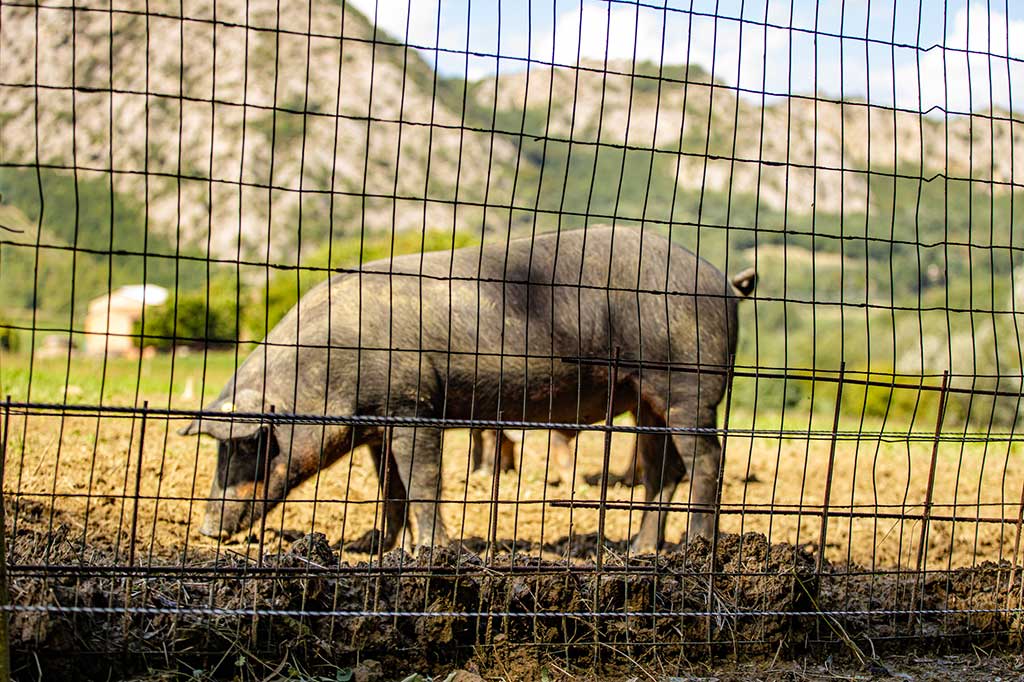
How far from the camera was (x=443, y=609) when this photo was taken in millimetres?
4363

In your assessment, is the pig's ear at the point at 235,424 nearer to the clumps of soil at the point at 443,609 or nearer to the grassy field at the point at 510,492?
the grassy field at the point at 510,492

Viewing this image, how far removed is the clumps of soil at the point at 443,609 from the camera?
13.0 ft

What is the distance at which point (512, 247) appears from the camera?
7.04m

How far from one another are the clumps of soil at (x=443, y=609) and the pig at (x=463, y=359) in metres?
A: 1.54

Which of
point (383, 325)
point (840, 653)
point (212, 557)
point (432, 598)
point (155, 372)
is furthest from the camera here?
point (155, 372)

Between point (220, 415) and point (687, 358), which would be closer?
point (220, 415)

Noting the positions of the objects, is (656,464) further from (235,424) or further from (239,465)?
(235,424)

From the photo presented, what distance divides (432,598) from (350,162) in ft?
429

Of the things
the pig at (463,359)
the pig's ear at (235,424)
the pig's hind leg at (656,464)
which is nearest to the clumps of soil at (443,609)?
the pig's ear at (235,424)

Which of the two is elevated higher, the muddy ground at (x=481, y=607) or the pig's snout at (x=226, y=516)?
the muddy ground at (x=481, y=607)

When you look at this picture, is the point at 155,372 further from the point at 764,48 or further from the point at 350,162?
the point at 350,162

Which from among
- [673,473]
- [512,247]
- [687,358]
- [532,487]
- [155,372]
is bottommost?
[155,372]

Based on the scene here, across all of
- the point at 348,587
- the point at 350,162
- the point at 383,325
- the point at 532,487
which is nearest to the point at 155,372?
the point at 532,487

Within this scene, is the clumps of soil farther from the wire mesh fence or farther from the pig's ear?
the pig's ear
